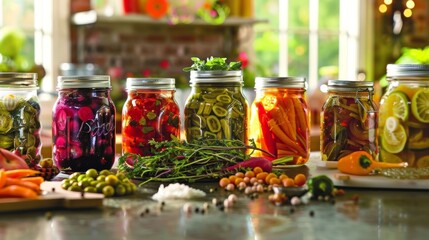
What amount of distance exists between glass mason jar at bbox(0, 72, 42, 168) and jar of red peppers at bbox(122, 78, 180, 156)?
0.69 feet

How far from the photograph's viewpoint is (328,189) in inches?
63.5

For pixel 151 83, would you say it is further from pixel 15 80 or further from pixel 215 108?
pixel 15 80

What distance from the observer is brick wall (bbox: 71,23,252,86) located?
18.2 feet

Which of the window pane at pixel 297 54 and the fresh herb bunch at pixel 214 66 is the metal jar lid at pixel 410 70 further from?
the window pane at pixel 297 54

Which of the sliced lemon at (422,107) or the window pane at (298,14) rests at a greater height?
the window pane at (298,14)

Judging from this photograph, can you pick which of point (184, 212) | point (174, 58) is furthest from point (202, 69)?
point (174, 58)

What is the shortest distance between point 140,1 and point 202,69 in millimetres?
3426

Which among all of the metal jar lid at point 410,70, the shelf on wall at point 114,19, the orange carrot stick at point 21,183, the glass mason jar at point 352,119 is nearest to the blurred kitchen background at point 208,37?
the shelf on wall at point 114,19

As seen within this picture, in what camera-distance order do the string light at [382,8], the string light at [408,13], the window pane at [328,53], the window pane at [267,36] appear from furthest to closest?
1. the string light at [408,13]
2. the string light at [382,8]
3. the window pane at [328,53]
4. the window pane at [267,36]

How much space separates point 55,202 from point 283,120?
0.72 metres

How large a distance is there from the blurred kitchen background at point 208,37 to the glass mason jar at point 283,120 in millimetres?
2605

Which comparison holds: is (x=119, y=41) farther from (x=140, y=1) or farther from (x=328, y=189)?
(x=328, y=189)

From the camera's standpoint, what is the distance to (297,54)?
6.63m

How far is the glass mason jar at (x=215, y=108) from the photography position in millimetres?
1997
